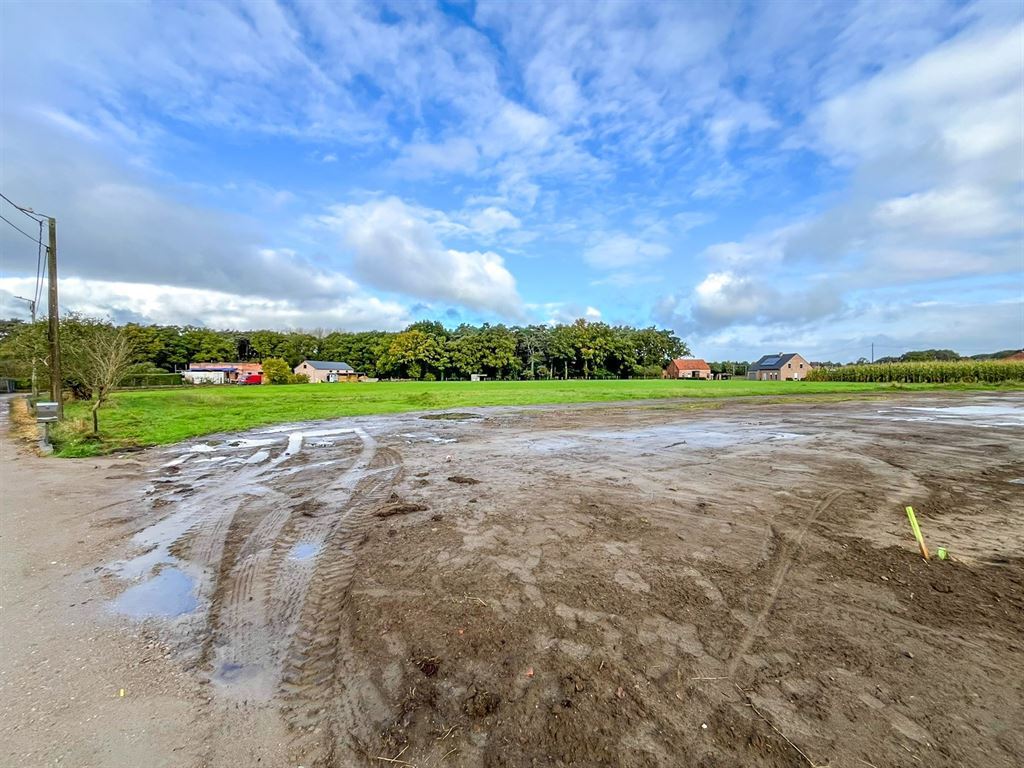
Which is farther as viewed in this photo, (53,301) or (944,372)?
(944,372)

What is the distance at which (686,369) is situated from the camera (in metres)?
123

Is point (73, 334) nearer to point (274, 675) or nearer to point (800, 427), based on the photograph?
point (274, 675)

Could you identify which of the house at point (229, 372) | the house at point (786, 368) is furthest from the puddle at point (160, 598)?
the house at point (786, 368)

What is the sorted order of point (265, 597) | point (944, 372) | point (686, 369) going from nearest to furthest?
point (265, 597)
point (944, 372)
point (686, 369)

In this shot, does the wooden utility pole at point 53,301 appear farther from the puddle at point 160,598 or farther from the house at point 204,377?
the house at point 204,377

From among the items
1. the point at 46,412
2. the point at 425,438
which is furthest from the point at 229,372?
the point at 425,438

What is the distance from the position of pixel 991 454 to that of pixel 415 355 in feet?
291

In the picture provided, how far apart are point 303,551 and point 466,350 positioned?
3507 inches

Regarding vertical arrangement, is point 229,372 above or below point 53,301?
below

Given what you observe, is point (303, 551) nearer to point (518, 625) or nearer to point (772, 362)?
point (518, 625)

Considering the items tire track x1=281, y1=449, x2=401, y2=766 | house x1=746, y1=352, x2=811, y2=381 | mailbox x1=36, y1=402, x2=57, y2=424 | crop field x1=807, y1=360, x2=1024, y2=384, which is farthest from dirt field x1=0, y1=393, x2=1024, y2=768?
house x1=746, y1=352, x2=811, y2=381

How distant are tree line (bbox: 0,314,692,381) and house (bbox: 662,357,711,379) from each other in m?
3.29

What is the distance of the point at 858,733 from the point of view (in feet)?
7.88

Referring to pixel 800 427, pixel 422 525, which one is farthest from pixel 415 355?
pixel 422 525
